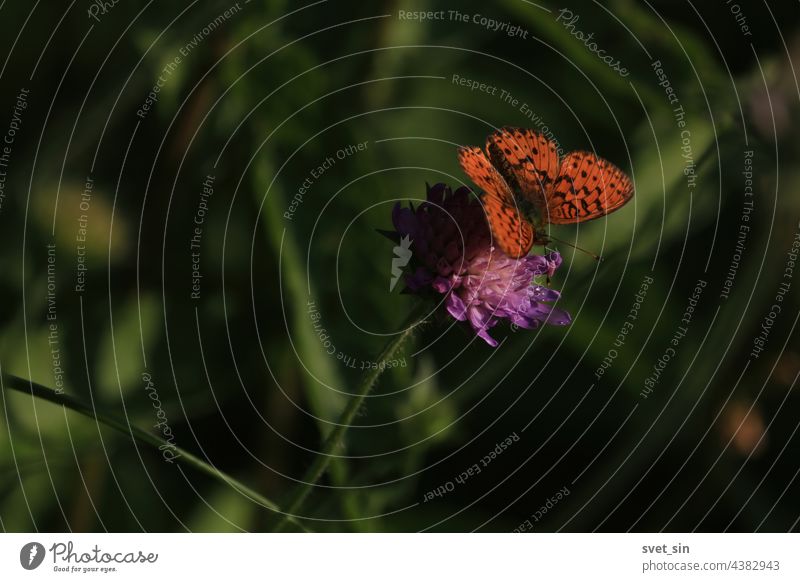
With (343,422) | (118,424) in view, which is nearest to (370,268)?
(343,422)

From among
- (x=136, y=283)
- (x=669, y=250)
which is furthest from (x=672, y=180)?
(x=136, y=283)

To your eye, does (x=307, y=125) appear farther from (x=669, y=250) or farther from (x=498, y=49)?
(x=669, y=250)

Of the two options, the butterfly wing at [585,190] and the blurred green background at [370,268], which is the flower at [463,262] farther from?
the blurred green background at [370,268]

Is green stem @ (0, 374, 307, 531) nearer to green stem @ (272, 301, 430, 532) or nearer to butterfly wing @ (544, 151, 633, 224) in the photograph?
green stem @ (272, 301, 430, 532)

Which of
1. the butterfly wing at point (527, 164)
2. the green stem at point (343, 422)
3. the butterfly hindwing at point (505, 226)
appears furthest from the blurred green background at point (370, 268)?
the butterfly hindwing at point (505, 226)

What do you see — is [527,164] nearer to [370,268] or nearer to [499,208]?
[499,208]

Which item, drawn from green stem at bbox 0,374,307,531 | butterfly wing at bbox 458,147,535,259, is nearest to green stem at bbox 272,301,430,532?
A: green stem at bbox 0,374,307,531
